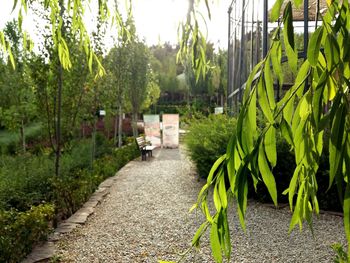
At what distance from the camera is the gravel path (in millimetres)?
3844

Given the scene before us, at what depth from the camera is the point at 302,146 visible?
1.00 metres

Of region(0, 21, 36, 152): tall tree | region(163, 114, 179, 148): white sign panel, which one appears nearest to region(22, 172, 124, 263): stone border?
region(0, 21, 36, 152): tall tree

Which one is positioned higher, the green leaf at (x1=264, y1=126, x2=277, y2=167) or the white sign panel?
the green leaf at (x1=264, y1=126, x2=277, y2=167)

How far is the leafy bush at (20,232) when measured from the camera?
3289 millimetres

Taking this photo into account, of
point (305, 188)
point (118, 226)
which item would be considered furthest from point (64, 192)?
point (305, 188)

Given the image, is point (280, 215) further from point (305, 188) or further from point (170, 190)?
point (305, 188)

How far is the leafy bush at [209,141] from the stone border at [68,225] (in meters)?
1.72

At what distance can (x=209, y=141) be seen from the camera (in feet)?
23.0

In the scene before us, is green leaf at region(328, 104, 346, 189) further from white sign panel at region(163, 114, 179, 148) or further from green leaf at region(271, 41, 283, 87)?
white sign panel at region(163, 114, 179, 148)

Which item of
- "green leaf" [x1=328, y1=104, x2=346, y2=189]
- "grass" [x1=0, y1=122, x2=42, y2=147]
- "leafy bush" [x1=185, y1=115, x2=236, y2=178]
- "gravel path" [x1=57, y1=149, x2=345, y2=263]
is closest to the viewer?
"green leaf" [x1=328, y1=104, x2=346, y2=189]

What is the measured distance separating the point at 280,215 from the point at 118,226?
209 cm

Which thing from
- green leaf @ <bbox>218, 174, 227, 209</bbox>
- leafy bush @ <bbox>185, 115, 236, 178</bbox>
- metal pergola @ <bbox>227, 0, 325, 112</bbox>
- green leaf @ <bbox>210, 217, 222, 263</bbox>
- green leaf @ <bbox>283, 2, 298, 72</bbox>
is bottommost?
leafy bush @ <bbox>185, 115, 236, 178</bbox>

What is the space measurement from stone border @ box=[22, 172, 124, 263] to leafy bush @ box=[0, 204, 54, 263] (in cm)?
8

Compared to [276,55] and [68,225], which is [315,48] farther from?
[68,225]
